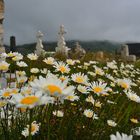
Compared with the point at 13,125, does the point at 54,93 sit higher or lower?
higher

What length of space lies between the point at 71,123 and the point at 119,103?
7.39ft

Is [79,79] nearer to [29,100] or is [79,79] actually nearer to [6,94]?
[6,94]

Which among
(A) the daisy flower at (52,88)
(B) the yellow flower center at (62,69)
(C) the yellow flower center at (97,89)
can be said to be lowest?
(C) the yellow flower center at (97,89)

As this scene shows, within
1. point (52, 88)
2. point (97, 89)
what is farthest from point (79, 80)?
point (52, 88)

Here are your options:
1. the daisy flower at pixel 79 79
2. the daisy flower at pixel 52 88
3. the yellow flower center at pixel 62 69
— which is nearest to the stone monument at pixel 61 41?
the yellow flower center at pixel 62 69

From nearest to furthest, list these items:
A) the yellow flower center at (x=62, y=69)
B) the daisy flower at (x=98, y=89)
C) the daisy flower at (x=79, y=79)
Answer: the daisy flower at (x=98, y=89), the daisy flower at (x=79, y=79), the yellow flower center at (x=62, y=69)

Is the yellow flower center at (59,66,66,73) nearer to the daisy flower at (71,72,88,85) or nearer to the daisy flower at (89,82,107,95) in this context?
the daisy flower at (71,72,88,85)

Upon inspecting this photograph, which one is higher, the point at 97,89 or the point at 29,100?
the point at 29,100

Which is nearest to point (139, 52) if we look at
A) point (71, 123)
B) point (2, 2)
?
point (2, 2)

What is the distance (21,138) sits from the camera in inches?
119

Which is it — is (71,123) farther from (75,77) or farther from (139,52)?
(139,52)

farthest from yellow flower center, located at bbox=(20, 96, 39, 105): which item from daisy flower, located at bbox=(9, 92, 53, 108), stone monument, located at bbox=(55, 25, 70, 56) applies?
stone monument, located at bbox=(55, 25, 70, 56)

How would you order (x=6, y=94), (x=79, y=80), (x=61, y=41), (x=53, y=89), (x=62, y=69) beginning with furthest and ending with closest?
1. (x=61, y=41)
2. (x=62, y=69)
3. (x=79, y=80)
4. (x=6, y=94)
5. (x=53, y=89)

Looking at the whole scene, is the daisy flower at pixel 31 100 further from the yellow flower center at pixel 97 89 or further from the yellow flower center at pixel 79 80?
the yellow flower center at pixel 79 80
